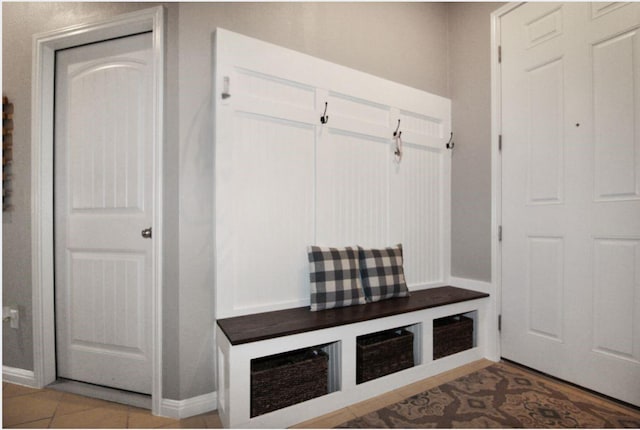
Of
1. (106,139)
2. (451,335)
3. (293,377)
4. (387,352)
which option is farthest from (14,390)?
(451,335)

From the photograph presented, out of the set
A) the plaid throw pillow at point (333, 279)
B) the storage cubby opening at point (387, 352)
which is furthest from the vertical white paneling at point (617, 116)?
the plaid throw pillow at point (333, 279)

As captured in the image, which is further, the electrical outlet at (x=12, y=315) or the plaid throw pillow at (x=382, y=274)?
the plaid throw pillow at (x=382, y=274)

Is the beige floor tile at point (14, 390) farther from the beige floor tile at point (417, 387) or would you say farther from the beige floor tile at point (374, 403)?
the beige floor tile at point (417, 387)

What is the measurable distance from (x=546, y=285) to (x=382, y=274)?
100 centimetres

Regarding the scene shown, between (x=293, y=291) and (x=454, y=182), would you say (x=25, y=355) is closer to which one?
(x=293, y=291)

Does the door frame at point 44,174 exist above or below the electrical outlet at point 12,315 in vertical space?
above

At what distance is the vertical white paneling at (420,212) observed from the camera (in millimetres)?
2434

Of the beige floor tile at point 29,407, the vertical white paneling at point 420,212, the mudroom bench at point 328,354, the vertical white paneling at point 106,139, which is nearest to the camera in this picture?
the mudroom bench at point 328,354

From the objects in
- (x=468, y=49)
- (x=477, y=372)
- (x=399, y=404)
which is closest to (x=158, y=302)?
(x=399, y=404)

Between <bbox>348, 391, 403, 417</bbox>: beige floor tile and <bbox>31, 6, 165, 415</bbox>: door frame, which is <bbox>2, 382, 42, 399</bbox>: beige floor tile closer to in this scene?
<bbox>31, 6, 165, 415</bbox>: door frame

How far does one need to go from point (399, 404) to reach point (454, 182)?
1654 mm

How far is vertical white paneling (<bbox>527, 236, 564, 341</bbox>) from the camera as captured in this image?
6.55 ft

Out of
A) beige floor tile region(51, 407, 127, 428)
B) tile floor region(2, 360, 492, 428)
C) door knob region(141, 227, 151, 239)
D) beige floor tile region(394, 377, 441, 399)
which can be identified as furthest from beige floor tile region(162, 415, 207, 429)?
beige floor tile region(394, 377, 441, 399)

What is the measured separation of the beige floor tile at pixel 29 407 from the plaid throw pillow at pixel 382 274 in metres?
1.80
